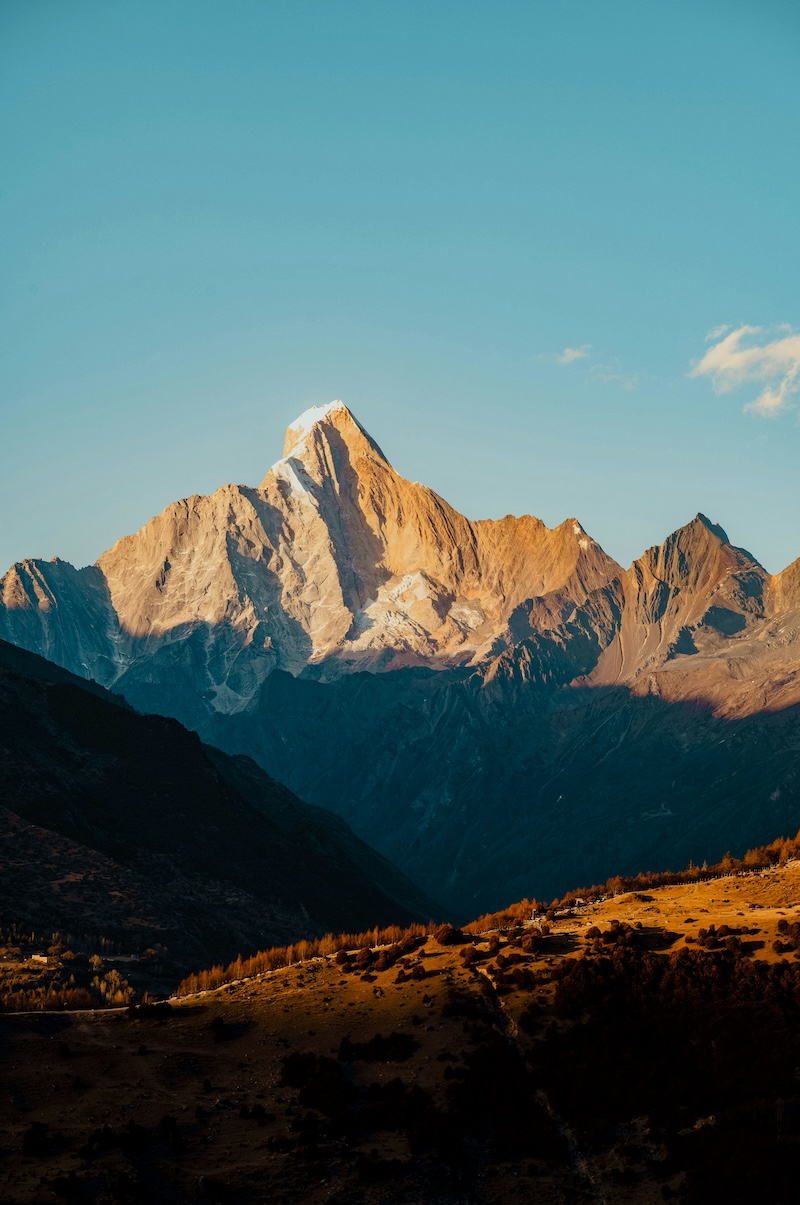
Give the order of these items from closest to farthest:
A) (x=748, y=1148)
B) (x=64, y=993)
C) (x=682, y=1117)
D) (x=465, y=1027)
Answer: (x=748, y=1148), (x=682, y=1117), (x=465, y=1027), (x=64, y=993)

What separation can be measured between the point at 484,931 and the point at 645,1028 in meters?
36.5

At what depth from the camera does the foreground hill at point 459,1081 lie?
237 feet

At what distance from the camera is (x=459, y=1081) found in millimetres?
82875

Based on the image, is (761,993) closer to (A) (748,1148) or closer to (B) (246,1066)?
(A) (748,1148)

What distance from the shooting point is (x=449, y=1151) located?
7631cm

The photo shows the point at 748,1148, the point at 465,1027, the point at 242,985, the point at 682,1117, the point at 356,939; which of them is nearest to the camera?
the point at 748,1148

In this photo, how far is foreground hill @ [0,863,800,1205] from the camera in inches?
2840

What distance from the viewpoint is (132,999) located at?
434ft

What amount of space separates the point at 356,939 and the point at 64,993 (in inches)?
1117

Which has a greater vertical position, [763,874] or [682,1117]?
[763,874]

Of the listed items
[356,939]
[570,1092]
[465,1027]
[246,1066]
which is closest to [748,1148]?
[570,1092]

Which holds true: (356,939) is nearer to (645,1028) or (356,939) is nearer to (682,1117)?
(645,1028)

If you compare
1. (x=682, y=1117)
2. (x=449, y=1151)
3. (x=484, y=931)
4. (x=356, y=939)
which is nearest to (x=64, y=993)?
(x=356, y=939)

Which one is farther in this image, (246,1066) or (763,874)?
(763,874)
